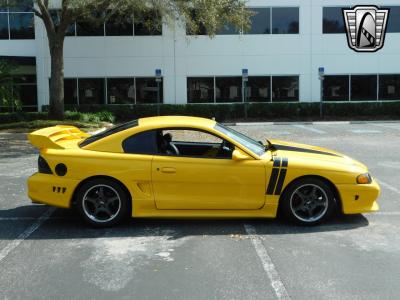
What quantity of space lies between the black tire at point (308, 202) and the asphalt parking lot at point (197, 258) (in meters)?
0.15

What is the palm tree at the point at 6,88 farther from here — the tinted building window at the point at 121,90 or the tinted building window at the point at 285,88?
the tinted building window at the point at 285,88

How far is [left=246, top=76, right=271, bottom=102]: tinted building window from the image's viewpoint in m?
27.6

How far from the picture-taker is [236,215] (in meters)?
6.36

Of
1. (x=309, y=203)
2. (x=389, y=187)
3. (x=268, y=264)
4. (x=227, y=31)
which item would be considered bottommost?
(x=268, y=264)

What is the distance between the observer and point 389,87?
28.3 metres

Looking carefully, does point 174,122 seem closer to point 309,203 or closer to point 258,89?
point 309,203

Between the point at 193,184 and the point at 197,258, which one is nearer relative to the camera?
the point at 197,258

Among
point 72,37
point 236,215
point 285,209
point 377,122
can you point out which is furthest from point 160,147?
point 72,37

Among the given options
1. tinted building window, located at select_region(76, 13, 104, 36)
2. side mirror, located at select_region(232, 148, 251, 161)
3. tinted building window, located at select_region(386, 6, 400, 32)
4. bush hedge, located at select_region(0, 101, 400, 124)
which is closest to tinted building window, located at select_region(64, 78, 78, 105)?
bush hedge, located at select_region(0, 101, 400, 124)

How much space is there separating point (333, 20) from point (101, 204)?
78.0ft

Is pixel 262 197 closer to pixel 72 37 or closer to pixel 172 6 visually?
pixel 172 6

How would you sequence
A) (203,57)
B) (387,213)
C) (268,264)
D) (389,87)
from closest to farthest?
(268,264), (387,213), (203,57), (389,87)

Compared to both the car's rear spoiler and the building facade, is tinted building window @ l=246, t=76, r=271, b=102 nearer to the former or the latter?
the building facade

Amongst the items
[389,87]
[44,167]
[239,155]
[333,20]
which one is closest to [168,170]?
[239,155]
